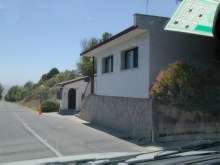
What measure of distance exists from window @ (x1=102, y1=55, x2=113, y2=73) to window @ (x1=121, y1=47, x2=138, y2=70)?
2293mm

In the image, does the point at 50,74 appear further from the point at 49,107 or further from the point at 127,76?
the point at 127,76

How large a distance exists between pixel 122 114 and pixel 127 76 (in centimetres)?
272

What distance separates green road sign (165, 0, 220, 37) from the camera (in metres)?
3.22

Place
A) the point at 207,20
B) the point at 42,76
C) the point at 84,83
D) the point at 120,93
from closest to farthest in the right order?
the point at 207,20
the point at 120,93
the point at 84,83
the point at 42,76

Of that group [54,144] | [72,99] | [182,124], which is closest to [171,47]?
[182,124]

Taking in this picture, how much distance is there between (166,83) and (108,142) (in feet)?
9.38

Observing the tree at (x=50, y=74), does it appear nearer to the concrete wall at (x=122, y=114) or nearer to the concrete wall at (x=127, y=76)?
the concrete wall at (x=127, y=76)

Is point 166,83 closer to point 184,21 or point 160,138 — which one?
point 160,138

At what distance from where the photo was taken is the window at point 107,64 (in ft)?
81.0

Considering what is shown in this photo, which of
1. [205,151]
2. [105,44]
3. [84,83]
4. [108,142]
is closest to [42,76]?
[84,83]

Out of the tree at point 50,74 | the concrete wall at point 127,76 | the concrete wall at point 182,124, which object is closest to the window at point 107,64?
the concrete wall at point 127,76

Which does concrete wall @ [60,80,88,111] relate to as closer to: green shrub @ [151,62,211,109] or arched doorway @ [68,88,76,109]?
arched doorway @ [68,88,76,109]

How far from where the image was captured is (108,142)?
16.0 meters

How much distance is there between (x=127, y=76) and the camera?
21359mm
